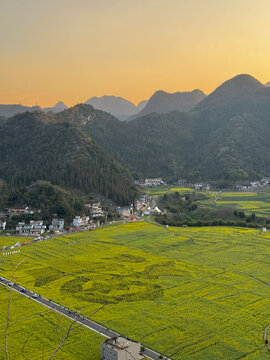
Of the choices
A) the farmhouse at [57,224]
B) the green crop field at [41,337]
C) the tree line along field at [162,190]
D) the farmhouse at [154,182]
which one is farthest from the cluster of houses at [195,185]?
the green crop field at [41,337]

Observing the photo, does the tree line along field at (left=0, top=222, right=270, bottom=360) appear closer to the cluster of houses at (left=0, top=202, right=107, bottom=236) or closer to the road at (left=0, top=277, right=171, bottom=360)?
the road at (left=0, top=277, right=171, bottom=360)

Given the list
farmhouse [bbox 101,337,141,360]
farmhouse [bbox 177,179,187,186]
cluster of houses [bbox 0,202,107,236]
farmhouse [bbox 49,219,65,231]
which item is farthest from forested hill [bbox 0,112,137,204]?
farmhouse [bbox 101,337,141,360]

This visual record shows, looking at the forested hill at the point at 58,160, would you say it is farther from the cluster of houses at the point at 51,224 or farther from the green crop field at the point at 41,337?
the green crop field at the point at 41,337

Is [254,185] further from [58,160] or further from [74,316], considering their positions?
[74,316]

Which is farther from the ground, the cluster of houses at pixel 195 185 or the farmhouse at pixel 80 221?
the cluster of houses at pixel 195 185

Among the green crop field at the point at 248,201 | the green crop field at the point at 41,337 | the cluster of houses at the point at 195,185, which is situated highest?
the cluster of houses at the point at 195,185
